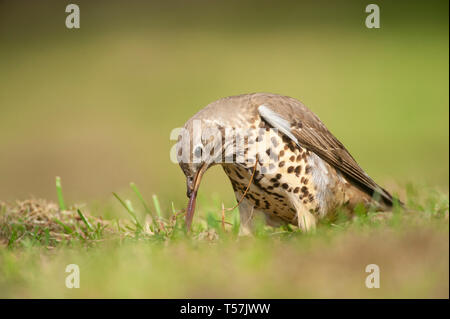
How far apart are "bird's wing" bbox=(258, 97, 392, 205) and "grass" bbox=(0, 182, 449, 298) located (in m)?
0.57

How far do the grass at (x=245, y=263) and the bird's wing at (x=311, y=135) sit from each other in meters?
0.57

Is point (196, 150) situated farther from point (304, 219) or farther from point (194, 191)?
point (304, 219)

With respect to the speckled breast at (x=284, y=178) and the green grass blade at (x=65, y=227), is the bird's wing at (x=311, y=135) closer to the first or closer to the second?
the speckled breast at (x=284, y=178)

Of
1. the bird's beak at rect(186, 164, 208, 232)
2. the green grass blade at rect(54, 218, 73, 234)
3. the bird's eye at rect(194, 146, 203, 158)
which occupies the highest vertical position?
the bird's eye at rect(194, 146, 203, 158)

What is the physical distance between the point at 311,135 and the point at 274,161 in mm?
453

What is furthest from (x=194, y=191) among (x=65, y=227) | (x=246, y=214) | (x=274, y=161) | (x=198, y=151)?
(x=65, y=227)

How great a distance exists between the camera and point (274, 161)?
439 cm

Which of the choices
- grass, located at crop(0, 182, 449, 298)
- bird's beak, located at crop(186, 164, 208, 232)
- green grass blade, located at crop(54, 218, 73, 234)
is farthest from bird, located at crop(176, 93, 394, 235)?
green grass blade, located at crop(54, 218, 73, 234)

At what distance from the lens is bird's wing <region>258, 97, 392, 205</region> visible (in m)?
4.47

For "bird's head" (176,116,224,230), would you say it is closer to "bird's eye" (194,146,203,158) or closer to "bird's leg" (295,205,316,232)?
"bird's eye" (194,146,203,158)

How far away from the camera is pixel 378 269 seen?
125 inches
